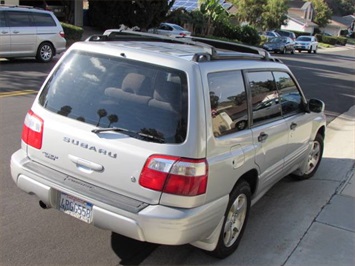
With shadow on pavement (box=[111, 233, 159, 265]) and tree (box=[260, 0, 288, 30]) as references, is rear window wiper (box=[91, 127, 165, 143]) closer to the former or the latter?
shadow on pavement (box=[111, 233, 159, 265])

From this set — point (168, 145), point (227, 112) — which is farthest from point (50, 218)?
point (227, 112)

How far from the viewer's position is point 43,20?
14867 mm

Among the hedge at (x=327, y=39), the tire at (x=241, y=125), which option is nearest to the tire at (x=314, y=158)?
the tire at (x=241, y=125)

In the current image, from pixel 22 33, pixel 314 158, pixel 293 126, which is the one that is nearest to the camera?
Result: pixel 293 126

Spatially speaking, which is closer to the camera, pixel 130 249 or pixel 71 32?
pixel 130 249

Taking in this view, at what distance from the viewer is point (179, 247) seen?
393 centimetres

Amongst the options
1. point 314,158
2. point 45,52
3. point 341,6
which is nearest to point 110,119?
point 314,158

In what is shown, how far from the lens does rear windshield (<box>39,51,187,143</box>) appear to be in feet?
10.6

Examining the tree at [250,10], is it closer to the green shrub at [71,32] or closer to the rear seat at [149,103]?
the green shrub at [71,32]

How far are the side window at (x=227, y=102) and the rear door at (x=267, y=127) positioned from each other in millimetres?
186

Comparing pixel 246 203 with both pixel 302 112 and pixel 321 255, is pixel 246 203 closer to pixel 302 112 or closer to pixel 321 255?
pixel 321 255

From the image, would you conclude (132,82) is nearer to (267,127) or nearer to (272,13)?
(267,127)

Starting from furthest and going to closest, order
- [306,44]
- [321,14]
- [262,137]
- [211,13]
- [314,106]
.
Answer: [321,14], [306,44], [211,13], [314,106], [262,137]

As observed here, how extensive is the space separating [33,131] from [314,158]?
390 centimetres
